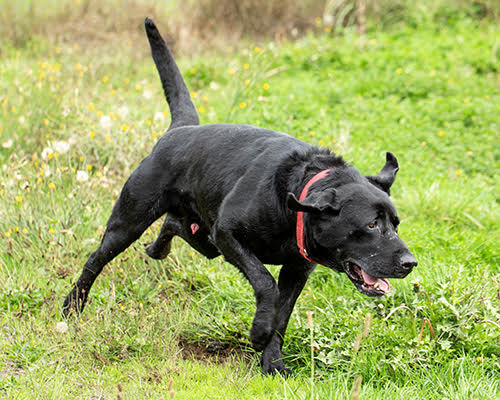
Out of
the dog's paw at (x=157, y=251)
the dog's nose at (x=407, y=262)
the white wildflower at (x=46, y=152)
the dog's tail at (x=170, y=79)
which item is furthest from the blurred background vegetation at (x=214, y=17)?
the dog's nose at (x=407, y=262)

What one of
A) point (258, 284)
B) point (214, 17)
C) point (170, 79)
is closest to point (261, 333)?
point (258, 284)

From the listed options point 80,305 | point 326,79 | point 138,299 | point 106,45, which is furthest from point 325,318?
point 106,45

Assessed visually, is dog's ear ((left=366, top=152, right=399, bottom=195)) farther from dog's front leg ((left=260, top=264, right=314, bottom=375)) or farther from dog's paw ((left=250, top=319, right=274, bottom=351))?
dog's paw ((left=250, top=319, right=274, bottom=351))

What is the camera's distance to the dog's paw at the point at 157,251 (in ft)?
14.2

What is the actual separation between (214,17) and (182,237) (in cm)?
725

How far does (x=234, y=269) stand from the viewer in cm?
465

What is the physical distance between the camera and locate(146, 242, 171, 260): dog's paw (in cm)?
434

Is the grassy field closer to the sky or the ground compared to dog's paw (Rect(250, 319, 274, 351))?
closer to the ground

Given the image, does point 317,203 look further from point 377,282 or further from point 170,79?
point 170,79

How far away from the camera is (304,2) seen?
10906 millimetres

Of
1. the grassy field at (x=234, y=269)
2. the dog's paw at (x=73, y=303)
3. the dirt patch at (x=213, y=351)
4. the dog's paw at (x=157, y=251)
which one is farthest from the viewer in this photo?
the dog's paw at (x=157, y=251)

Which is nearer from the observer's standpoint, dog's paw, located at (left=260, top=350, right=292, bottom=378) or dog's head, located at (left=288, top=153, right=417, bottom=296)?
dog's head, located at (left=288, top=153, right=417, bottom=296)

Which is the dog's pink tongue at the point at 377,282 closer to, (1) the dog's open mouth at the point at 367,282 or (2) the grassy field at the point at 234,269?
(1) the dog's open mouth at the point at 367,282

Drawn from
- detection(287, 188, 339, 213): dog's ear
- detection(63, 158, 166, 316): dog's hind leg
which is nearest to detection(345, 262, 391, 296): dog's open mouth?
detection(287, 188, 339, 213): dog's ear
